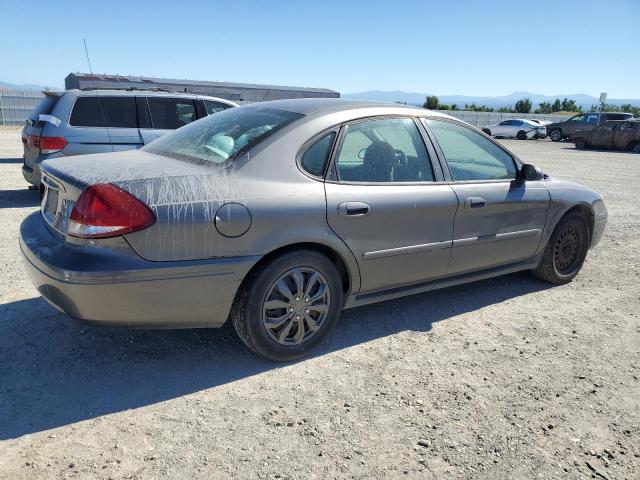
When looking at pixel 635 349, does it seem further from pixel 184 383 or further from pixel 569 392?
pixel 184 383

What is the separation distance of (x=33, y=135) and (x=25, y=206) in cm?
99

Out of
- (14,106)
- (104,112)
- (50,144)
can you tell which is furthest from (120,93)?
(14,106)

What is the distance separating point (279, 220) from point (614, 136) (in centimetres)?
2648

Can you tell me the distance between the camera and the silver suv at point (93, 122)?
286 inches

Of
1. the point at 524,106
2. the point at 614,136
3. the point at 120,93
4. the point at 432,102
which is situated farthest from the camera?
the point at 524,106

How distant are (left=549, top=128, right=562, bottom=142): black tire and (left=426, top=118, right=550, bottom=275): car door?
3057 centimetres

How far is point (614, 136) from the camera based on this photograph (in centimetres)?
2505

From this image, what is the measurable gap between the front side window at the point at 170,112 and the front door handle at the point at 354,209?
5558 millimetres

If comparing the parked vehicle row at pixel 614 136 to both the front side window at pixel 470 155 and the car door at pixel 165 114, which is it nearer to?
the car door at pixel 165 114

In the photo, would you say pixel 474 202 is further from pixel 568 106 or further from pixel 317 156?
pixel 568 106

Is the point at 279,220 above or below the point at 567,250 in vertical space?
above

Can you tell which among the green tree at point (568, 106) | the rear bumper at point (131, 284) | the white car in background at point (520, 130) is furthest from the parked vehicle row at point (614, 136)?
the green tree at point (568, 106)

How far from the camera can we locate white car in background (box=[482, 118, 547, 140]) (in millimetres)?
32781

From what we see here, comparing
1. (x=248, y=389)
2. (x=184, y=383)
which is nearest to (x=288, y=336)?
(x=248, y=389)
